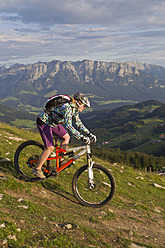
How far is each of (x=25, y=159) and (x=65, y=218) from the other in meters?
4.04

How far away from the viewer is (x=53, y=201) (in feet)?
24.8

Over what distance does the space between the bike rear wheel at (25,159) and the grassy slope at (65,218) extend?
39 centimetres

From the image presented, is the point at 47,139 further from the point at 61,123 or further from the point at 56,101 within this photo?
the point at 56,101

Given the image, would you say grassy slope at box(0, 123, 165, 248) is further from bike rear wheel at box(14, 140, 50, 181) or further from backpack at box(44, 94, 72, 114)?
backpack at box(44, 94, 72, 114)

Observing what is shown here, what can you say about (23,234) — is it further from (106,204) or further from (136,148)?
(136,148)

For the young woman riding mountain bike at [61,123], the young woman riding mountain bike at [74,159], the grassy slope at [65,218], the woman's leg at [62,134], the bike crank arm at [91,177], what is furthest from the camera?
the woman's leg at [62,134]

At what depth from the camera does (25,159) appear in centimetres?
945

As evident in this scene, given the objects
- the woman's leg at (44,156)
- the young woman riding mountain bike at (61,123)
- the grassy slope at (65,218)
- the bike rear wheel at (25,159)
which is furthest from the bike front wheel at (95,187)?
the bike rear wheel at (25,159)

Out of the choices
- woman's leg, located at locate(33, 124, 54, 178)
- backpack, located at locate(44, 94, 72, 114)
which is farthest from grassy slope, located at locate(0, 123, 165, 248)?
backpack, located at locate(44, 94, 72, 114)

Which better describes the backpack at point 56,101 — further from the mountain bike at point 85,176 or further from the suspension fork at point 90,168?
the suspension fork at point 90,168

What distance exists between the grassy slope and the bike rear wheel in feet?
1.29

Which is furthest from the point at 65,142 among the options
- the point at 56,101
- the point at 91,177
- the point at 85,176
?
the point at 56,101

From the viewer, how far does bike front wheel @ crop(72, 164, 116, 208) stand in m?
7.80

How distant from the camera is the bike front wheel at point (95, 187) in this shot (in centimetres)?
780
